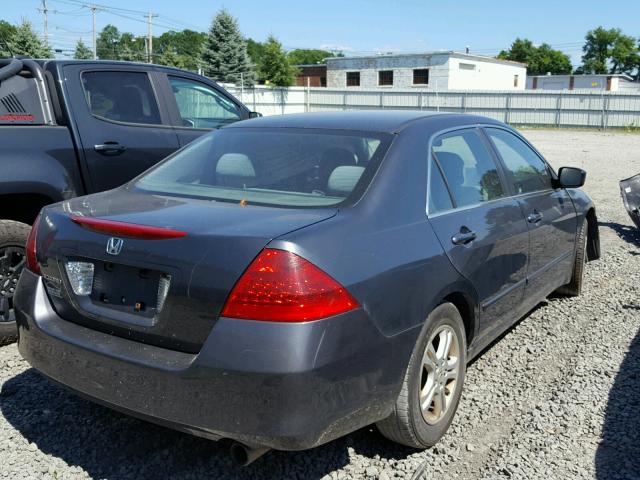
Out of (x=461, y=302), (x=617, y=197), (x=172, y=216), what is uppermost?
(x=172, y=216)

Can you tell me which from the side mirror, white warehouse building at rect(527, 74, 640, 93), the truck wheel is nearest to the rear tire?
the side mirror

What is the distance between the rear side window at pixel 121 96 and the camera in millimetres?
5316

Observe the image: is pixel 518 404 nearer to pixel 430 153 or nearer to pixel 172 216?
pixel 430 153

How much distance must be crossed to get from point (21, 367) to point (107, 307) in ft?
5.90

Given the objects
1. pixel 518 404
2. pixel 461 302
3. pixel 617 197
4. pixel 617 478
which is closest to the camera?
pixel 617 478

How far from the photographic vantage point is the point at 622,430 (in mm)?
3453

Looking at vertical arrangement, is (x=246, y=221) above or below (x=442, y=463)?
above

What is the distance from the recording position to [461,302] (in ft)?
11.3

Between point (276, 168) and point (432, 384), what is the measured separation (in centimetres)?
136

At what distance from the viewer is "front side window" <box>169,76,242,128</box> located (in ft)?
19.8

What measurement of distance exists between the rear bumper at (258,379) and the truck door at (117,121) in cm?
257

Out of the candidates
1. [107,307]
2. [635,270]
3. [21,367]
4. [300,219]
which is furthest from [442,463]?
[635,270]

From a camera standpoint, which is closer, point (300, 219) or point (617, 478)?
point (300, 219)

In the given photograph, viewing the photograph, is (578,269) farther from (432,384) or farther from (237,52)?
(237,52)
